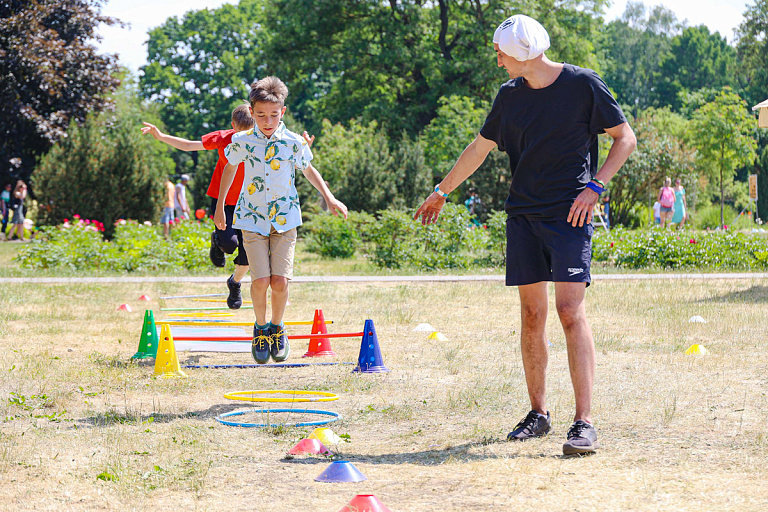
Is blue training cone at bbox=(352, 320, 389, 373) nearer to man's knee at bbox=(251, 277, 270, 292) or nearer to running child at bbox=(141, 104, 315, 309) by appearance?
man's knee at bbox=(251, 277, 270, 292)

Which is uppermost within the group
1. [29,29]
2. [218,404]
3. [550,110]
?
[29,29]

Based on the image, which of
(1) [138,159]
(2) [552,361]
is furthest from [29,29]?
(2) [552,361]

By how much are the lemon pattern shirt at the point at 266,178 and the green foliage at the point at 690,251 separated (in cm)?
1187

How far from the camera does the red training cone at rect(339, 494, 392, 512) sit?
3.25 meters

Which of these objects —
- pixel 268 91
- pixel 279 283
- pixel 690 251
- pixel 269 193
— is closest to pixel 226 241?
pixel 279 283

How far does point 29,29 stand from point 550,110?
2535 centimetres

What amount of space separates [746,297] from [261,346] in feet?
24.5

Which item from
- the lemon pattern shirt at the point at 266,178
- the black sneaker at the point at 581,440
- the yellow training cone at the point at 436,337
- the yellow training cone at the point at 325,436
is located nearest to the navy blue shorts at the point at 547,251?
the black sneaker at the point at 581,440

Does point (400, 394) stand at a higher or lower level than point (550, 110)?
lower

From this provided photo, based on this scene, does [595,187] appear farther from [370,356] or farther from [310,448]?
[370,356]

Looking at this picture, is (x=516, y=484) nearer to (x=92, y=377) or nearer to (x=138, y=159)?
(x=92, y=377)

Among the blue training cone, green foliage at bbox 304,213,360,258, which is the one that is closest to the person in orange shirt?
green foliage at bbox 304,213,360,258

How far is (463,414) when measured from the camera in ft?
17.3

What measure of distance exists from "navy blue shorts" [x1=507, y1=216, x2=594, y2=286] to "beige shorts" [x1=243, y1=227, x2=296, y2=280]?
2016mm
